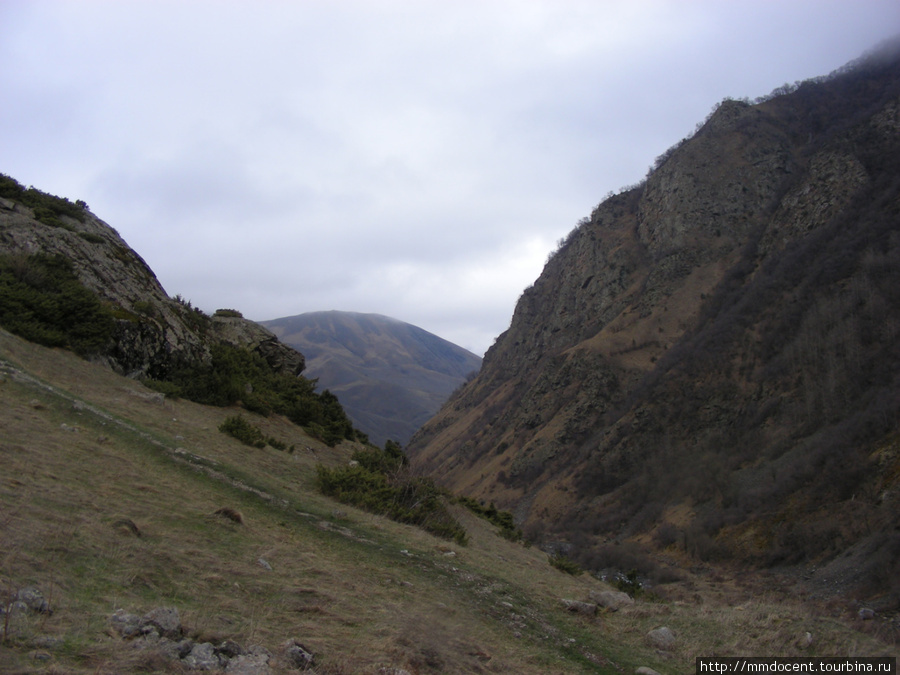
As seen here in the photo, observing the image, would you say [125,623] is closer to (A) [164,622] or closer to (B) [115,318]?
(A) [164,622]

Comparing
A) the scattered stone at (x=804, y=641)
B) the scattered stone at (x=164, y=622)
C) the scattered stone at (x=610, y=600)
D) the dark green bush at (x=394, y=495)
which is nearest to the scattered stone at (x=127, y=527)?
the scattered stone at (x=164, y=622)

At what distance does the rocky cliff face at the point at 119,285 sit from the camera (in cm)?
1732

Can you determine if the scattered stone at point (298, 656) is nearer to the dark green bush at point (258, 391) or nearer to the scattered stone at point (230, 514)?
the scattered stone at point (230, 514)

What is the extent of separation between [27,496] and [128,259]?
18260 mm

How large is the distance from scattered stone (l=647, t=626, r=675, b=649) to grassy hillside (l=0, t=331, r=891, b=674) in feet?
0.45

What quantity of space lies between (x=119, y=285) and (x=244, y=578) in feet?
53.9

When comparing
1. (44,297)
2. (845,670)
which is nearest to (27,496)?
(845,670)

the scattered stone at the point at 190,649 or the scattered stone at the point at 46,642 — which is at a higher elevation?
the scattered stone at the point at 46,642

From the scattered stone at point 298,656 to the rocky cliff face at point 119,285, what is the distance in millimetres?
15100

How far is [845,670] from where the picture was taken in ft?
22.9

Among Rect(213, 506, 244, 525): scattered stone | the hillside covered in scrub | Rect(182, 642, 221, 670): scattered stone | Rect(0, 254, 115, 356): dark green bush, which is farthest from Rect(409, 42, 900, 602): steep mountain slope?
Rect(0, 254, 115, 356): dark green bush

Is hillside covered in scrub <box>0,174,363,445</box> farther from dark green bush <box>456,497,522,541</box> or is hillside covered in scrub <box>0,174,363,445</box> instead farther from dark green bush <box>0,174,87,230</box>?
dark green bush <box>456,497,522,541</box>

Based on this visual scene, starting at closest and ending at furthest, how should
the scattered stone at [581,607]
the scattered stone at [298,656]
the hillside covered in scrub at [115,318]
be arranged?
the scattered stone at [298,656], the scattered stone at [581,607], the hillside covered in scrub at [115,318]

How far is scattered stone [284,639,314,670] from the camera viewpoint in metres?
4.46
